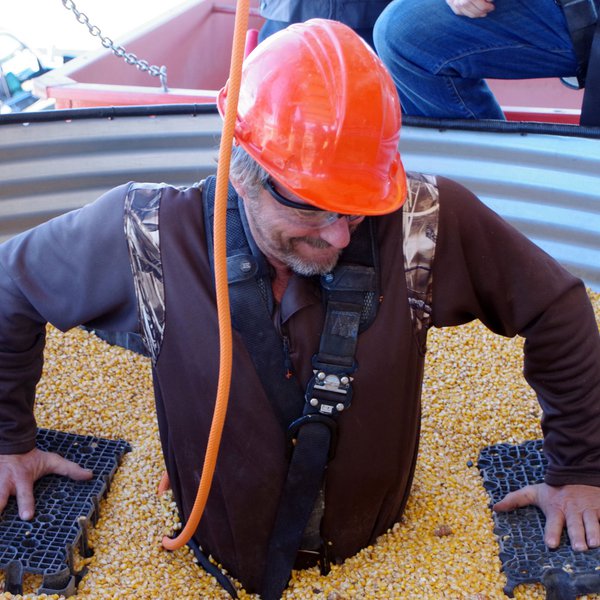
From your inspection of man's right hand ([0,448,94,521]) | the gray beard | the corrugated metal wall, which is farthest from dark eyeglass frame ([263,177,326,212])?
the corrugated metal wall

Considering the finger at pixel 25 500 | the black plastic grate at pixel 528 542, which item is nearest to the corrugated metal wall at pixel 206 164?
the black plastic grate at pixel 528 542

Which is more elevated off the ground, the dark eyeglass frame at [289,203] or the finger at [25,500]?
the dark eyeglass frame at [289,203]

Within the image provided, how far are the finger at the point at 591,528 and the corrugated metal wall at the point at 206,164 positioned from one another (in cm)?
152

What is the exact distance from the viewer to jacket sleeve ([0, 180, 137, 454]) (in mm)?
1929

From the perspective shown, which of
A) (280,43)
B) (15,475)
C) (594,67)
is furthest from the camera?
(594,67)

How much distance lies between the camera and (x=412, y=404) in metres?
2.03

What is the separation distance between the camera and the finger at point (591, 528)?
2039mm

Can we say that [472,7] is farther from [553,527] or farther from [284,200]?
[553,527]

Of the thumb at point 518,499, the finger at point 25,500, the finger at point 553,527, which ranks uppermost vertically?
the finger at point 553,527

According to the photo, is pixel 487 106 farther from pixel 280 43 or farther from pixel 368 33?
pixel 280 43

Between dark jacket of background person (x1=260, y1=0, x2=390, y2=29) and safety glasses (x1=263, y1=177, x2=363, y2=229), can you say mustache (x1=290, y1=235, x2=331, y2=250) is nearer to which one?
safety glasses (x1=263, y1=177, x2=363, y2=229)

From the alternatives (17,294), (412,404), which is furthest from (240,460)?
(17,294)

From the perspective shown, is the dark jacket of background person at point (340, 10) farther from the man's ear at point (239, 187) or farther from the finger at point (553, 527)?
the finger at point (553, 527)

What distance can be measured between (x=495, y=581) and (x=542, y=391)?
1.60 ft
